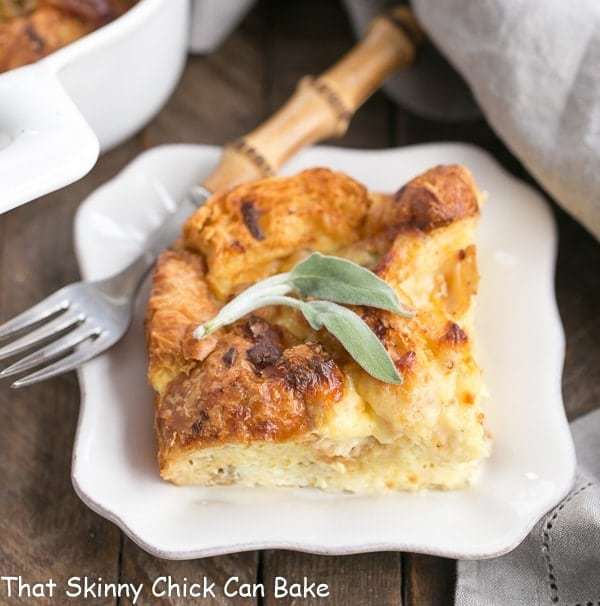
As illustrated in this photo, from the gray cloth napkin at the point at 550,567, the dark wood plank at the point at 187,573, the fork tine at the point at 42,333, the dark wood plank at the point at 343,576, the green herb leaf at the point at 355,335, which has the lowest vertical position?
the gray cloth napkin at the point at 550,567

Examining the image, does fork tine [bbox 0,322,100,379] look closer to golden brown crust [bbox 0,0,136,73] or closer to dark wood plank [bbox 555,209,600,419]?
golden brown crust [bbox 0,0,136,73]

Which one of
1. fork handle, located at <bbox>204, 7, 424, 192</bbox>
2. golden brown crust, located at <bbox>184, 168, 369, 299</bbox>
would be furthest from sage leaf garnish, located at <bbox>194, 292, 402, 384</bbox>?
fork handle, located at <bbox>204, 7, 424, 192</bbox>

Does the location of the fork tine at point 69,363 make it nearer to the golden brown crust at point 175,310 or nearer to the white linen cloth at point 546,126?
the golden brown crust at point 175,310

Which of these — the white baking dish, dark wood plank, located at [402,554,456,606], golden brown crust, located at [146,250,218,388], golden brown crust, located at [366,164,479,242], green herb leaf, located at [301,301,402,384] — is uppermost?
the white baking dish

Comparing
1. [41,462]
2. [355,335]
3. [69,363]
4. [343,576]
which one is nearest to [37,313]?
[69,363]

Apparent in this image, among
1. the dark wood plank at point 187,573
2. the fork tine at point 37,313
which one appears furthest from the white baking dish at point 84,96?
the dark wood plank at point 187,573

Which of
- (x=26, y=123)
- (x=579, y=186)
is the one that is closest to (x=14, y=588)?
(x=26, y=123)

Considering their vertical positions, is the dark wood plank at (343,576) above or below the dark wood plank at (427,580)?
above
